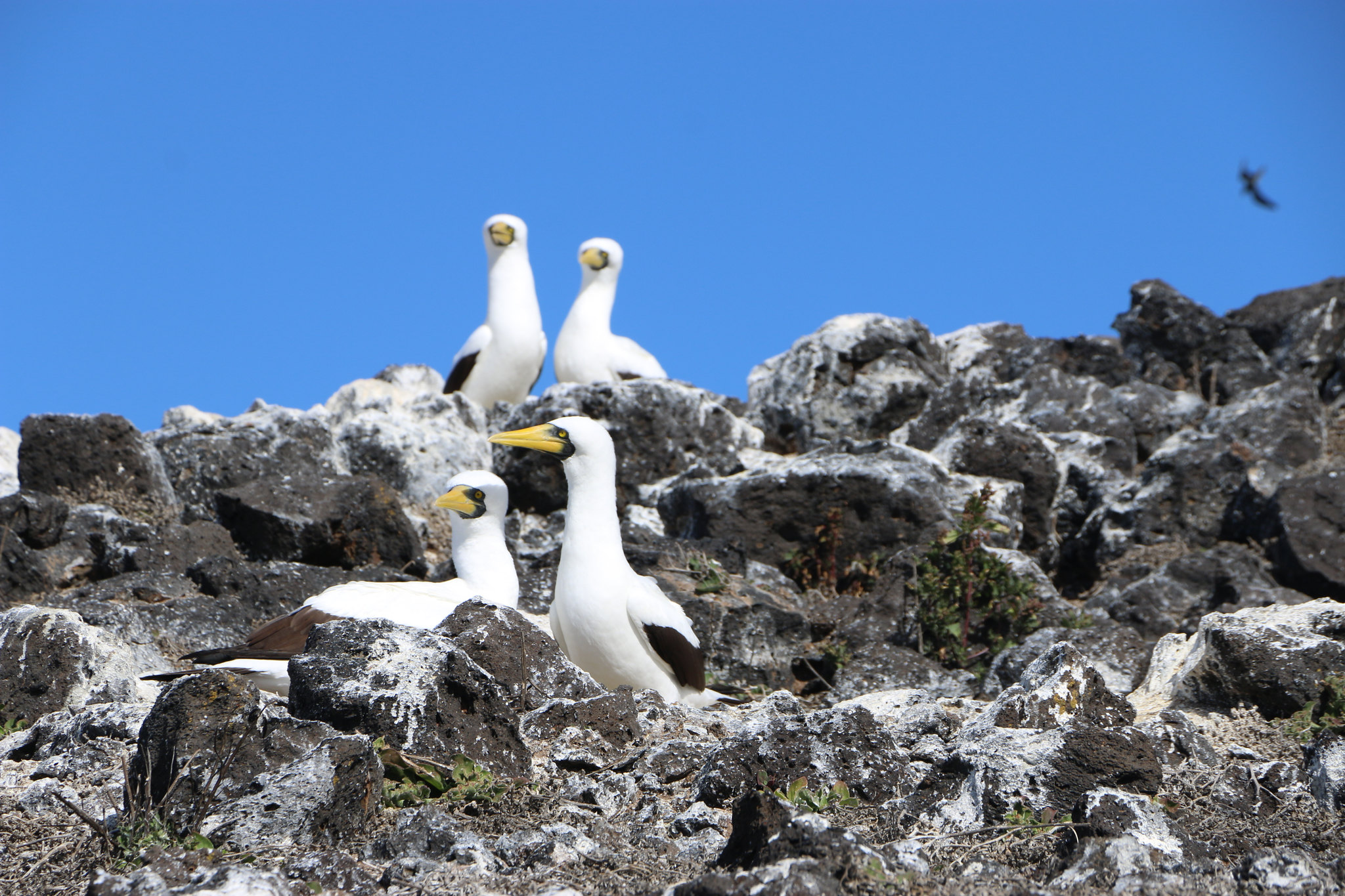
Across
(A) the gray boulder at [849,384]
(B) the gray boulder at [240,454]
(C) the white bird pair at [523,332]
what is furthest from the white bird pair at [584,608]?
(C) the white bird pair at [523,332]

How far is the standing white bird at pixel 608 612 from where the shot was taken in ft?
20.7

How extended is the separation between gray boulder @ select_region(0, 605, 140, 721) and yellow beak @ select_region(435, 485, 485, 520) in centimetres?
210

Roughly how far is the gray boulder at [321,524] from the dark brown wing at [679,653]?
3.23 metres

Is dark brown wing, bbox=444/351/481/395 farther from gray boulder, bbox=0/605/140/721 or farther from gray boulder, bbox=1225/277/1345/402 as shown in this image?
gray boulder, bbox=1225/277/1345/402

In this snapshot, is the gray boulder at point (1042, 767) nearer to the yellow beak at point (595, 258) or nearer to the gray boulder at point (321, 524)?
the gray boulder at point (321, 524)

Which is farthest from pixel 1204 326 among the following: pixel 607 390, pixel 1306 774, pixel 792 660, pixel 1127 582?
pixel 1306 774

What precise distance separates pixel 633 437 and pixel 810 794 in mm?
7404

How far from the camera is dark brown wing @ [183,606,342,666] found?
19.0 feet

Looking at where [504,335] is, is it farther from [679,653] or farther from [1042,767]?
[1042,767]

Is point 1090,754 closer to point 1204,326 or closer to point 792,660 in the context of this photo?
point 792,660

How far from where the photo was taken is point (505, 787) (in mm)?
4305

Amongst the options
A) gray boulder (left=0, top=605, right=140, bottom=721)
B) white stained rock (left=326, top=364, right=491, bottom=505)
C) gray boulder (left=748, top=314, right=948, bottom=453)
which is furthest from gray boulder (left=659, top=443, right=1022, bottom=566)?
gray boulder (left=0, top=605, right=140, bottom=721)

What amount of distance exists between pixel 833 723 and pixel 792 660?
3314 millimetres

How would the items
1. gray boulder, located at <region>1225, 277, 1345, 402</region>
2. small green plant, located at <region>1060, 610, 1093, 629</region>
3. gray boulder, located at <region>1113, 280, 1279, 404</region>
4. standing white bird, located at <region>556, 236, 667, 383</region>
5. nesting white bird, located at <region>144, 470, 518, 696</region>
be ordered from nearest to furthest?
nesting white bird, located at <region>144, 470, 518, 696</region> → small green plant, located at <region>1060, 610, 1093, 629</region> → standing white bird, located at <region>556, 236, 667, 383</region> → gray boulder, located at <region>1113, 280, 1279, 404</region> → gray boulder, located at <region>1225, 277, 1345, 402</region>
